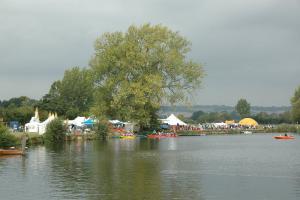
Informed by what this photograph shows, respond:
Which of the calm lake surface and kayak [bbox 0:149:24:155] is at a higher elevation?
kayak [bbox 0:149:24:155]

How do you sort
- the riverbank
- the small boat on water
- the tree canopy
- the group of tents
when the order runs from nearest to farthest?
the group of tents
the small boat on water
the riverbank
the tree canopy

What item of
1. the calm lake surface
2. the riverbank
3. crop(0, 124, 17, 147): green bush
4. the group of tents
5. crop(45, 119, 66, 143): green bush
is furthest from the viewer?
the riverbank

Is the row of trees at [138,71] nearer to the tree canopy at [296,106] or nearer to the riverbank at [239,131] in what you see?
the riverbank at [239,131]

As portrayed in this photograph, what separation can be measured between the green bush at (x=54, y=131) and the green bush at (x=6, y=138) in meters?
15.4

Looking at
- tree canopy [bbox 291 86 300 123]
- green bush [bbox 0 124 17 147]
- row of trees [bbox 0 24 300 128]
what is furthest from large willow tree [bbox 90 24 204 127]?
tree canopy [bbox 291 86 300 123]

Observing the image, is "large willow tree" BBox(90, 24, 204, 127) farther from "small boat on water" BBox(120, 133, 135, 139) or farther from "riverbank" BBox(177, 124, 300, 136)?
"riverbank" BBox(177, 124, 300, 136)

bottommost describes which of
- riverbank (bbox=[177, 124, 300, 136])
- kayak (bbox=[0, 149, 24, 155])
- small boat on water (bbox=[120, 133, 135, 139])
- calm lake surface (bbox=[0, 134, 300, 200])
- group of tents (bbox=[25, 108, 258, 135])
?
calm lake surface (bbox=[0, 134, 300, 200])

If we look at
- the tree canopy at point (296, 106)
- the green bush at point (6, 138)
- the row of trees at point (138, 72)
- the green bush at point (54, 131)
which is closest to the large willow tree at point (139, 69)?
the row of trees at point (138, 72)

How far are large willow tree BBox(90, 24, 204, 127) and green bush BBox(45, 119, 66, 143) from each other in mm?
16414

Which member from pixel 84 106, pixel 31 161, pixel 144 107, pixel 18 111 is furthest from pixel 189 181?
pixel 84 106

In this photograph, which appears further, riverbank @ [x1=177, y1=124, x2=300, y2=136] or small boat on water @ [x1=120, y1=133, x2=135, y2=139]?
riverbank @ [x1=177, y1=124, x2=300, y2=136]

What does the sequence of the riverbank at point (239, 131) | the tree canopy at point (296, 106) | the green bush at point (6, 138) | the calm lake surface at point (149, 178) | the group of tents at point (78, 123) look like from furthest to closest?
1. the tree canopy at point (296, 106)
2. the riverbank at point (239, 131)
3. the group of tents at point (78, 123)
4. the green bush at point (6, 138)
5. the calm lake surface at point (149, 178)

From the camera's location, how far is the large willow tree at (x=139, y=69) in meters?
82.8

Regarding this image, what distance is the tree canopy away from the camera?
12725 cm
